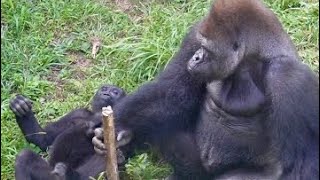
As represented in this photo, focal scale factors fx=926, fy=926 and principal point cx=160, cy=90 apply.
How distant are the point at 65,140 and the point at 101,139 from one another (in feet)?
1.17

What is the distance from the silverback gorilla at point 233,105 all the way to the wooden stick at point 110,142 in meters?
0.44

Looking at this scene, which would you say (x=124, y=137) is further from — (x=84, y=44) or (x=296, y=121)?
(x=84, y=44)

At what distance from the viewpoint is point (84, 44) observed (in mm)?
6465

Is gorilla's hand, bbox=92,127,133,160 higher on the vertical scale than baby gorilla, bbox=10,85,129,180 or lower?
higher

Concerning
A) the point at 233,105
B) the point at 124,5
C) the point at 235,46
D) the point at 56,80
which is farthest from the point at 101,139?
the point at 124,5

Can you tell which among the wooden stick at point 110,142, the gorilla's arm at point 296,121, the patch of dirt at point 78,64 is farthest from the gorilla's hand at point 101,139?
the patch of dirt at point 78,64

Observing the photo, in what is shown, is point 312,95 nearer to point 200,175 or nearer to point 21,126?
→ point 200,175

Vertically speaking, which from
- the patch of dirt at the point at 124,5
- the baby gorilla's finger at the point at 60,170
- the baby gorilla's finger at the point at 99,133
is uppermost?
the baby gorilla's finger at the point at 99,133

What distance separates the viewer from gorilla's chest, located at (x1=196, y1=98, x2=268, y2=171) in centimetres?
482

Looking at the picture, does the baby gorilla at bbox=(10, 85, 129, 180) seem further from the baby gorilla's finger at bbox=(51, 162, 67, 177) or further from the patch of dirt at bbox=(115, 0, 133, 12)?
the patch of dirt at bbox=(115, 0, 133, 12)

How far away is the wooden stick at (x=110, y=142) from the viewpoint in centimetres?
450

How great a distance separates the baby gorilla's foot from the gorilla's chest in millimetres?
1151

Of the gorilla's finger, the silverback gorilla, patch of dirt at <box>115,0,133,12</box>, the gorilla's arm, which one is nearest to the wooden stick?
the gorilla's finger

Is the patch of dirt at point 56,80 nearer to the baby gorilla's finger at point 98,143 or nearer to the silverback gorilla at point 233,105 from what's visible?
the silverback gorilla at point 233,105
